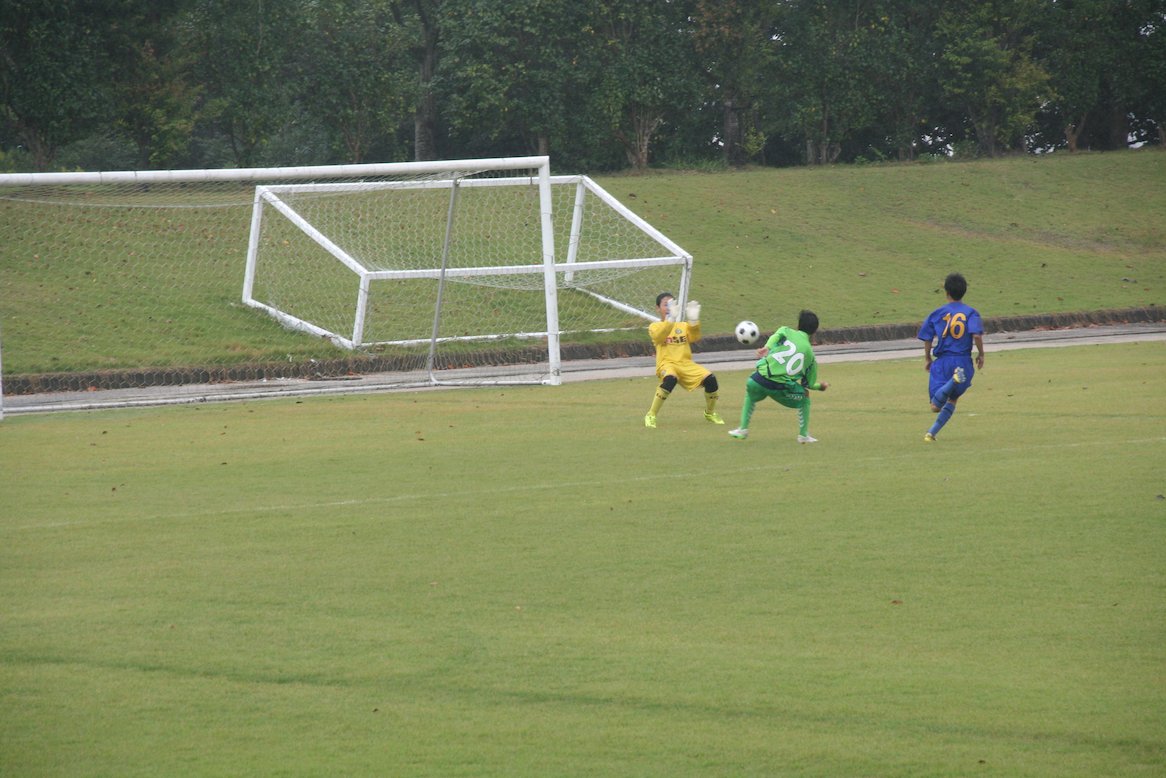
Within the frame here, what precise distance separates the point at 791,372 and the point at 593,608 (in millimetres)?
6038

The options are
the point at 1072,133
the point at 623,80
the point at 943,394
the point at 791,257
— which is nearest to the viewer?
the point at 943,394

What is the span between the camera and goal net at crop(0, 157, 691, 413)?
20.9 metres

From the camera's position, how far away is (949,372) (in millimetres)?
12312

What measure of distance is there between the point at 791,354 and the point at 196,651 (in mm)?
7391

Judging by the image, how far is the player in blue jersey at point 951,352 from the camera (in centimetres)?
1223

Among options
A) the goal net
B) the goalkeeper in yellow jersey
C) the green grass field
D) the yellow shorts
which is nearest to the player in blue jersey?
the green grass field

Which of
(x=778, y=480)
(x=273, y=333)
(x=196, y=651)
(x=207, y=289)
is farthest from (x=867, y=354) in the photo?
(x=196, y=651)

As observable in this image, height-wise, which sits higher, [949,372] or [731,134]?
[731,134]

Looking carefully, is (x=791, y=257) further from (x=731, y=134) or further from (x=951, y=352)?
(x=951, y=352)

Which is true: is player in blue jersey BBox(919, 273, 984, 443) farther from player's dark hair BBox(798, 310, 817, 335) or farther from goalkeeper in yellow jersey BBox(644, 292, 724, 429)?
goalkeeper in yellow jersey BBox(644, 292, 724, 429)

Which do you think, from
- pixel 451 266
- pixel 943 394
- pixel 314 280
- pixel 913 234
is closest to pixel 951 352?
pixel 943 394

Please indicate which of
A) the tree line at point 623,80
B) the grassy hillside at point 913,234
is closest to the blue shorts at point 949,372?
the grassy hillside at point 913,234

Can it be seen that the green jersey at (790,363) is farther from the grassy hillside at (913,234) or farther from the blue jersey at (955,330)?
the grassy hillside at (913,234)

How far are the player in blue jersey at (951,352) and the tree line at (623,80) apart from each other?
79.9 ft
